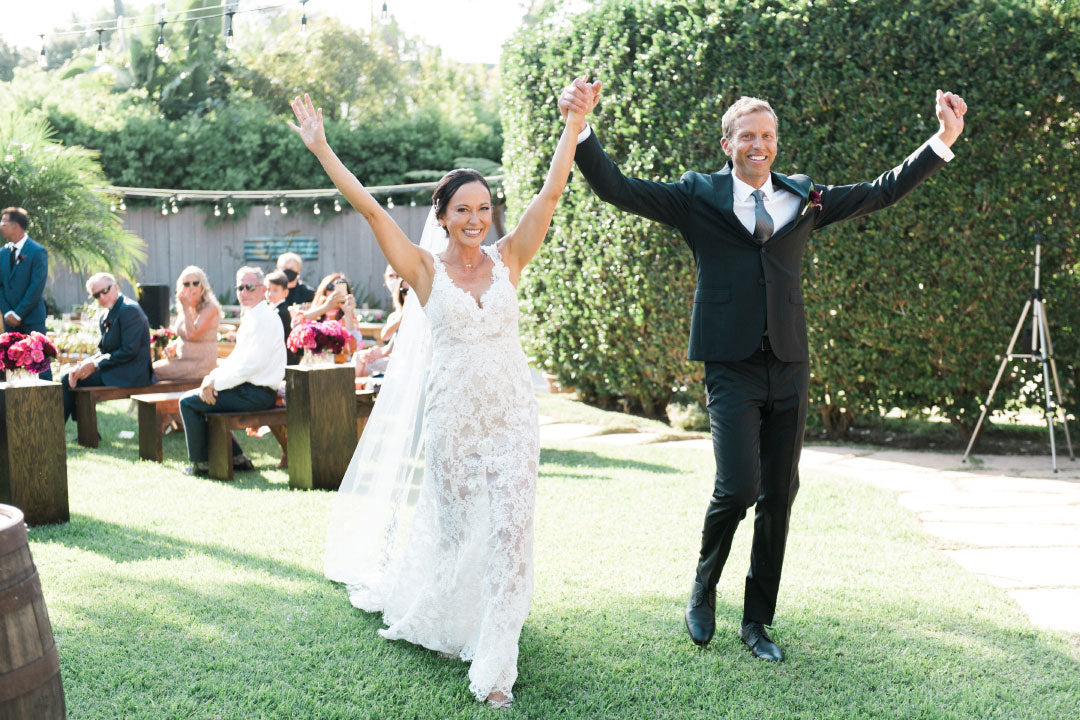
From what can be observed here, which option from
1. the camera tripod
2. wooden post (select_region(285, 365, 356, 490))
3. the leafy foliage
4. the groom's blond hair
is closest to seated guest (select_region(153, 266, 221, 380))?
wooden post (select_region(285, 365, 356, 490))

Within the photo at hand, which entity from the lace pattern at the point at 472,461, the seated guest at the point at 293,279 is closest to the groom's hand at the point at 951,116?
the lace pattern at the point at 472,461

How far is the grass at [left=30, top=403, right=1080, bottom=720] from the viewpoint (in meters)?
3.54

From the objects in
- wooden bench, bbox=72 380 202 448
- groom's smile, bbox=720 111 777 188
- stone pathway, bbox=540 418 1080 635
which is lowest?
stone pathway, bbox=540 418 1080 635

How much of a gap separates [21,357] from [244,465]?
6.92 ft

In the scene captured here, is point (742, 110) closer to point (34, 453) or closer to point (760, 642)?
point (760, 642)

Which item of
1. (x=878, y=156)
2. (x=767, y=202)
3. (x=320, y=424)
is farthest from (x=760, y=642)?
(x=878, y=156)

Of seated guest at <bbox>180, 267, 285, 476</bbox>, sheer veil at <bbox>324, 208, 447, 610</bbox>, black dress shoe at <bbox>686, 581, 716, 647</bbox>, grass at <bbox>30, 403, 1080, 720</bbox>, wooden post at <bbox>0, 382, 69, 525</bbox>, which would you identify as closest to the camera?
grass at <bbox>30, 403, 1080, 720</bbox>

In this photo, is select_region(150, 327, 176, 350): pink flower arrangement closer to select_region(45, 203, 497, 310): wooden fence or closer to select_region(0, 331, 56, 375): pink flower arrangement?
select_region(0, 331, 56, 375): pink flower arrangement

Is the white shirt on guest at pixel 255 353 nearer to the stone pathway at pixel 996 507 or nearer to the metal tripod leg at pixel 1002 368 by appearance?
the stone pathway at pixel 996 507

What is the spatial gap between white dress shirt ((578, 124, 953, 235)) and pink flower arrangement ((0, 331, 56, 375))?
4.15 metres

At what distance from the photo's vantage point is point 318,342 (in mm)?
7387

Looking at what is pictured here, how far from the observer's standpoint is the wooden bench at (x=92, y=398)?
29.5 feet

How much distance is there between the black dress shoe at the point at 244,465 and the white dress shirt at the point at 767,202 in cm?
504

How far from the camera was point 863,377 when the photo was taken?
28.6 ft
